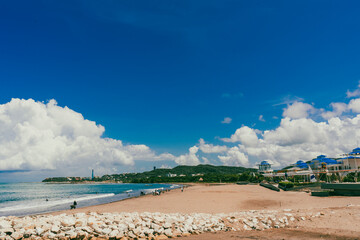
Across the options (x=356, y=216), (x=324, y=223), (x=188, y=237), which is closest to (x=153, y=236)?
(x=188, y=237)

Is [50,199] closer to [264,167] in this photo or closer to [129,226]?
[129,226]

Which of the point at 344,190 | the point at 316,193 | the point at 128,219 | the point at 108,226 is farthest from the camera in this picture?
the point at 316,193

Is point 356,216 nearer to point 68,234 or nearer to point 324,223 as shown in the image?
point 324,223

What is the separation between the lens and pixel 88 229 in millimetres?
11828

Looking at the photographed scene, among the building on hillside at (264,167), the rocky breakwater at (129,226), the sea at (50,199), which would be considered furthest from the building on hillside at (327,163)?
the sea at (50,199)

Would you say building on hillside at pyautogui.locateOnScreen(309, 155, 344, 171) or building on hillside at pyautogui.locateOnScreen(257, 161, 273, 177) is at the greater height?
building on hillside at pyautogui.locateOnScreen(309, 155, 344, 171)

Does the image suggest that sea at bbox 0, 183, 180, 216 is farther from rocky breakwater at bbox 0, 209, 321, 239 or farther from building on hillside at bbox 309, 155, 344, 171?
building on hillside at bbox 309, 155, 344, 171

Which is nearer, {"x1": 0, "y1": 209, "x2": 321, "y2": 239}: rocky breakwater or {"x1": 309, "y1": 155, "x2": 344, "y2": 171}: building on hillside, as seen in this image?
{"x1": 0, "y1": 209, "x2": 321, "y2": 239}: rocky breakwater

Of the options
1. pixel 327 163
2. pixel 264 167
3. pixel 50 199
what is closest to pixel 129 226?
pixel 50 199

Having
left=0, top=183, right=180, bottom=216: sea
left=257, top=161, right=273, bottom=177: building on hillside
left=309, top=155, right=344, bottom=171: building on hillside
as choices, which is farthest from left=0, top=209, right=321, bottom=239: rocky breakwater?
left=257, top=161, right=273, bottom=177: building on hillside

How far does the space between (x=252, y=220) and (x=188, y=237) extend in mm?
5026

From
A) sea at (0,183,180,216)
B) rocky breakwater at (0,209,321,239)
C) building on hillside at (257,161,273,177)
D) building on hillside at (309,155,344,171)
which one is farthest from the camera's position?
building on hillside at (257,161,273,177)

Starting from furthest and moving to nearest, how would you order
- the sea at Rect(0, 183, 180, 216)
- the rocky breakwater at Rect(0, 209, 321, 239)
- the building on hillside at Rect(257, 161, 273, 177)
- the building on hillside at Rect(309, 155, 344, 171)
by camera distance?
1. the building on hillside at Rect(257, 161, 273, 177)
2. the building on hillside at Rect(309, 155, 344, 171)
3. the sea at Rect(0, 183, 180, 216)
4. the rocky breakwater at Rect(0, 209, 321, 239)

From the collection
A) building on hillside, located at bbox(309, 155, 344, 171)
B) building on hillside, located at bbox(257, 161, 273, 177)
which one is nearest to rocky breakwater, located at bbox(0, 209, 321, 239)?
building on hillside, located at bbox(309, 155, 344, 171)
